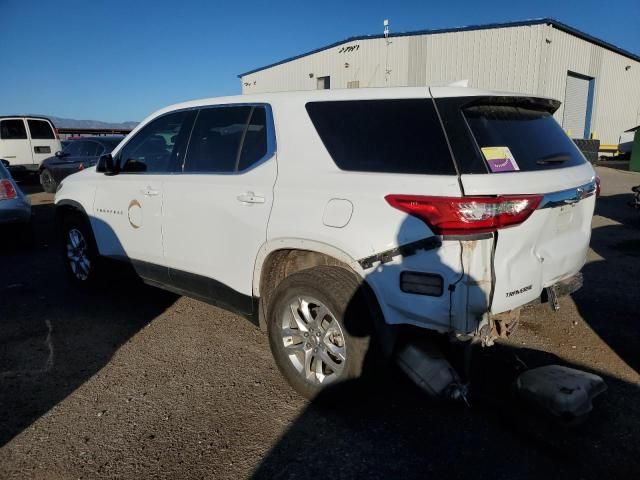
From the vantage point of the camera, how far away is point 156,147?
4.27 meters

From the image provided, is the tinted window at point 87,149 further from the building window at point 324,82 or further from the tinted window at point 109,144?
the building window at point 324,82

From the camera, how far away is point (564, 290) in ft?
9.61

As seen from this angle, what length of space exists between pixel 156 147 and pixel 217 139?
2.90 ft

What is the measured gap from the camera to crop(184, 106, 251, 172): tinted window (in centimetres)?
351

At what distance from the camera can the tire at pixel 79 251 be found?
192 inches

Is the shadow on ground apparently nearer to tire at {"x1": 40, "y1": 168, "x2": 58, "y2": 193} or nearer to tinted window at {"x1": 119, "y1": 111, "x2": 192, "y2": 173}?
tinted window at {"x1": 119, "y1": 111, "x2": 192, "y2": 173}

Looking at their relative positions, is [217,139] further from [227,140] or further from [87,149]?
[87,149]

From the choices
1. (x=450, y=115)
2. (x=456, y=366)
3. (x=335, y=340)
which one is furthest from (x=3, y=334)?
(x=450, y=115)

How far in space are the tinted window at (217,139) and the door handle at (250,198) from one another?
0.95 feet

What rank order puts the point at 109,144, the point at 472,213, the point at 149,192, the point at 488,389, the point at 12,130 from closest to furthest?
the point at 472,213 → the point at 488,389 → the point at 149,192 → the point at 109,144 → the point at 12,130

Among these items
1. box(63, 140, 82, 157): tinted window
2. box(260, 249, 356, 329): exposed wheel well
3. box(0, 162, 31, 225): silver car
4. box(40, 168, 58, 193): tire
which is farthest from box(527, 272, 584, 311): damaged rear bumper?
box(40, 168, 58, 193): tire

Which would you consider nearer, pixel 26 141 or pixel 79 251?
pixel 79 251

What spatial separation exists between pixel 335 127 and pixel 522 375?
76.9 inches

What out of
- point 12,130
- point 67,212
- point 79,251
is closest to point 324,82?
point 12,130
